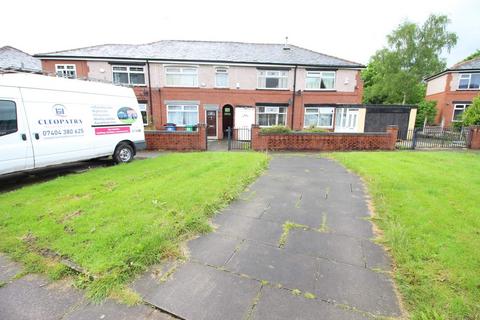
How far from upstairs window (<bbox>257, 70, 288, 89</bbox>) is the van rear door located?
47.6 ft

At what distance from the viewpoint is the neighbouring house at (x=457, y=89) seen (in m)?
21.7

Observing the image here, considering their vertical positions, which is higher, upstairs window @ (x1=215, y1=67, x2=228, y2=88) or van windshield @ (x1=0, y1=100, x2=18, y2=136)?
upstairs window @ (x1=215, y1=67, x2=228, y2=88)

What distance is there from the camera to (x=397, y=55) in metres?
25.0

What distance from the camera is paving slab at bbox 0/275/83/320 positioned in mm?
2031

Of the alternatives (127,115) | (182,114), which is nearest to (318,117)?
(182,114)

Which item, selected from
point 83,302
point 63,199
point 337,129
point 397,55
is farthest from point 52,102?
point 397,55

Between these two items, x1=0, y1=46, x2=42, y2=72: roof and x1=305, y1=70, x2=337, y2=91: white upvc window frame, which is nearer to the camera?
x1=305, y1=70, x2=337, y2=91: white upvc window frame

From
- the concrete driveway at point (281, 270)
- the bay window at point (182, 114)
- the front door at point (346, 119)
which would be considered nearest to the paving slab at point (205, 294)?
the concrete driveway at point (281, 270)

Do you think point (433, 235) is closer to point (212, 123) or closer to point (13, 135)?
point (13, 135)

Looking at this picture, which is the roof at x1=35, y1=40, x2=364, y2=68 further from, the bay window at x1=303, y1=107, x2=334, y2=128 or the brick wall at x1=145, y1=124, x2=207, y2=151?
the brick wall at x1=145, y1=124, x2=207, y2=151

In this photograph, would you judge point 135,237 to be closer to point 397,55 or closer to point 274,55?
point 274,55

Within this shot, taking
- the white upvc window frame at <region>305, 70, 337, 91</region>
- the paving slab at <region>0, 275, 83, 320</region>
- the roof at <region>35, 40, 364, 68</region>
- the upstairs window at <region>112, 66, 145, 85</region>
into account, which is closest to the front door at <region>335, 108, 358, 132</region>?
the white upvc window frame at <region>305, 70, 337, 91</region>

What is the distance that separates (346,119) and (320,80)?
Answer: 3.52m

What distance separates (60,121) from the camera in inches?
254
